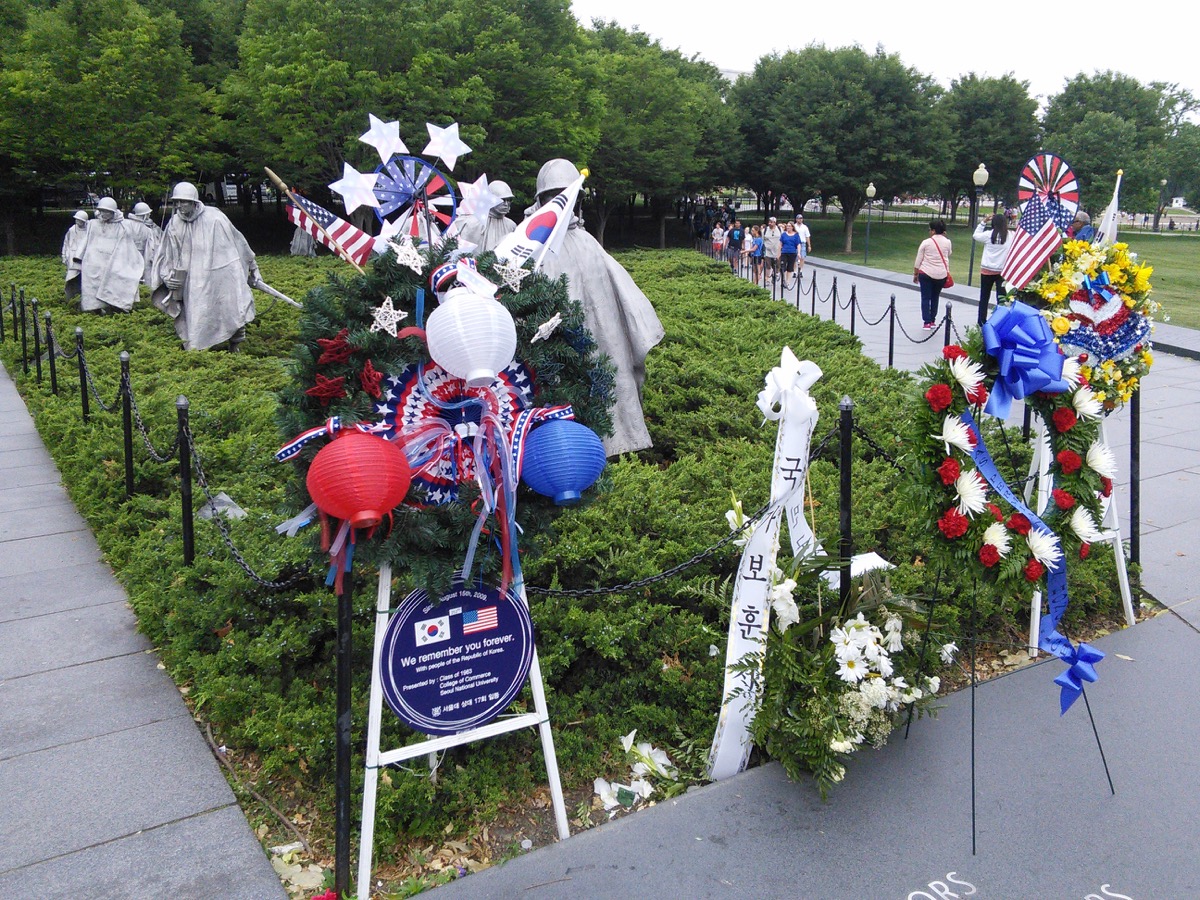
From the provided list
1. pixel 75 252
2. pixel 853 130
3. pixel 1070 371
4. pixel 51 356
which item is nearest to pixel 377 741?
pixel 1070 371

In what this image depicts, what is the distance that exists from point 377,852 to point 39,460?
6788mm

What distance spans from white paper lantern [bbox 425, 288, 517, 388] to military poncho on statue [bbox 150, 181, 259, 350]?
8764 millimetres

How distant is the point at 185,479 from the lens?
497 centimetres

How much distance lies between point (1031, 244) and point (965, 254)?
3349 centimetres

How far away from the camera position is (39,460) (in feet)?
27.6

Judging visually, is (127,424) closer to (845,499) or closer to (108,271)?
(845,499)

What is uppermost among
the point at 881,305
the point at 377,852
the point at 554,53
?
the point at 554,53

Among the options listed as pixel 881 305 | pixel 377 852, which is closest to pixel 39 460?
pixel 377 852

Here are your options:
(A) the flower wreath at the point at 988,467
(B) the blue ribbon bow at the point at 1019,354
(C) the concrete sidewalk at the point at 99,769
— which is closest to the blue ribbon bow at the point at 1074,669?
(A) the flower wreath at the point at 988,467

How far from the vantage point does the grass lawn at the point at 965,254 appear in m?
20.4

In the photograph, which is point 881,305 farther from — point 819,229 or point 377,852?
point 819,229

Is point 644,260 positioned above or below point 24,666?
above

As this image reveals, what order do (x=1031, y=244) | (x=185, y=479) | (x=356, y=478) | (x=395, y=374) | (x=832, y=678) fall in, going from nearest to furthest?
(x=356, y=478)
(x=395, y=374)
(x=832, y=678)
(x=185, y=479)
(x=1031, y=244)

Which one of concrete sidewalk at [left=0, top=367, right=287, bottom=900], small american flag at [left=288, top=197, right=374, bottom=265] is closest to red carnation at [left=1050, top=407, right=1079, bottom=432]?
small american flag at [left=288, top=197, right=374, bottom=265]
